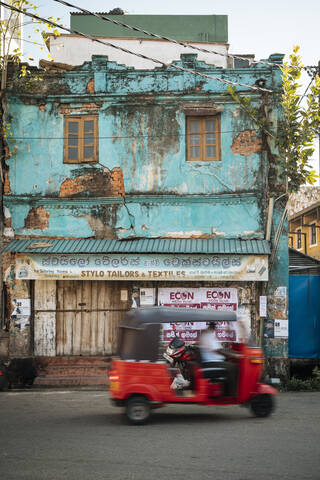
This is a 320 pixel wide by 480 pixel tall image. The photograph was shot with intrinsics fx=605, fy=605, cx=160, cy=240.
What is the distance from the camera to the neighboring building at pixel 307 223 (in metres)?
28.5

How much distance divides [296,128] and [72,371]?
8.26m

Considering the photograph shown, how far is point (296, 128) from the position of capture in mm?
14930

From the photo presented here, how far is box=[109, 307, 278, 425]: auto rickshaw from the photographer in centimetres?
921

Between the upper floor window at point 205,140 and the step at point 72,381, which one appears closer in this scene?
the step at point 72,381

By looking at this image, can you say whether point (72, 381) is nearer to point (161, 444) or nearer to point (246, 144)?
point (246, 144)

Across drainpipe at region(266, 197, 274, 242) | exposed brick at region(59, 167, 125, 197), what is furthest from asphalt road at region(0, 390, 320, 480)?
exposed brick at region(59, 167, 125, 197)

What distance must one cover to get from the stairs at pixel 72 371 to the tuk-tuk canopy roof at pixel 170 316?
5.97 meters

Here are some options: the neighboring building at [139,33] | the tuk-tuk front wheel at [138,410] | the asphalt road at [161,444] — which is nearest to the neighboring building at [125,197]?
the asphalt road at [161,444]

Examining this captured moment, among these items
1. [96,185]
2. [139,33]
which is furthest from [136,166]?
[139,33]

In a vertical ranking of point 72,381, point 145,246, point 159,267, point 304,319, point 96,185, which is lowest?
point 72,381

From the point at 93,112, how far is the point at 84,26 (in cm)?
776

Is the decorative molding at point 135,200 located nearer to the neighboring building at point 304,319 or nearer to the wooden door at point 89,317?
the wooden door at point 89,317

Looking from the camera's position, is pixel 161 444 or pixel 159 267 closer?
pixel 161 444

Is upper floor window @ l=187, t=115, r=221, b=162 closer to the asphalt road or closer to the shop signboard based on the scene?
the shop signboard
